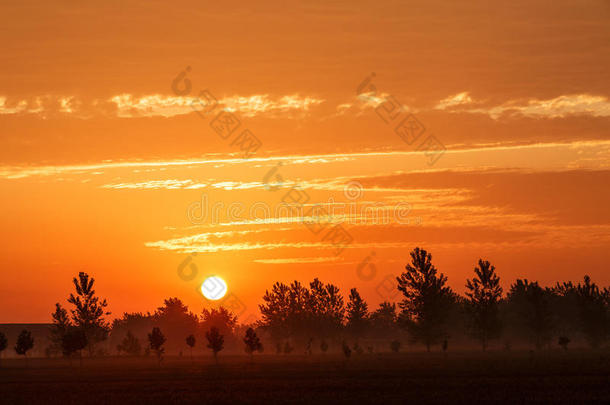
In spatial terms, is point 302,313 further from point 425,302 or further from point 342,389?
point 342,389

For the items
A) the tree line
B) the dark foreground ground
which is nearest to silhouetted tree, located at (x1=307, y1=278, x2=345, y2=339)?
the tree line

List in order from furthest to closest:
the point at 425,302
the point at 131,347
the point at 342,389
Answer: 1. the point at 131,347
2. the point at 425,302
3. the point at 342,389

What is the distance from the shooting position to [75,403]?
41188 mm

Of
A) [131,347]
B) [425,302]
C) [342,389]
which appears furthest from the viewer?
[131,347]

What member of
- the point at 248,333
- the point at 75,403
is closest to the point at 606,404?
the point at 75,403

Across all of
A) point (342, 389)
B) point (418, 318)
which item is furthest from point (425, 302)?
point (342, 389)

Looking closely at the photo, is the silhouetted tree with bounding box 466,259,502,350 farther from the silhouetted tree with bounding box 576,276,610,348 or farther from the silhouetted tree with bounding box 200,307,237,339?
the silhouetted tree with bounding box 200,307,237,339

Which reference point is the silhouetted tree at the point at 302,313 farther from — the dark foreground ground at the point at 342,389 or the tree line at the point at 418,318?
the dark foreground ground at the point at 342,389

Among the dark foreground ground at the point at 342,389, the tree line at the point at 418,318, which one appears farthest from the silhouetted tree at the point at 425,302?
the dark foreground ground at the point at 342,389

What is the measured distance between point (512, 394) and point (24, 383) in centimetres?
4229

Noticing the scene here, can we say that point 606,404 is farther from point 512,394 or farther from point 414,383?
point 414,383

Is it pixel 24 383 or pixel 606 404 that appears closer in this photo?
pixel 606 404

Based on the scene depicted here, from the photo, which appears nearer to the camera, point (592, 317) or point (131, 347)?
point (592, 317)

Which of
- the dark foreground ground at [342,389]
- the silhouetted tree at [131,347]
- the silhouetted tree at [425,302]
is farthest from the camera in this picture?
the silhouetted tree at [131,347]
